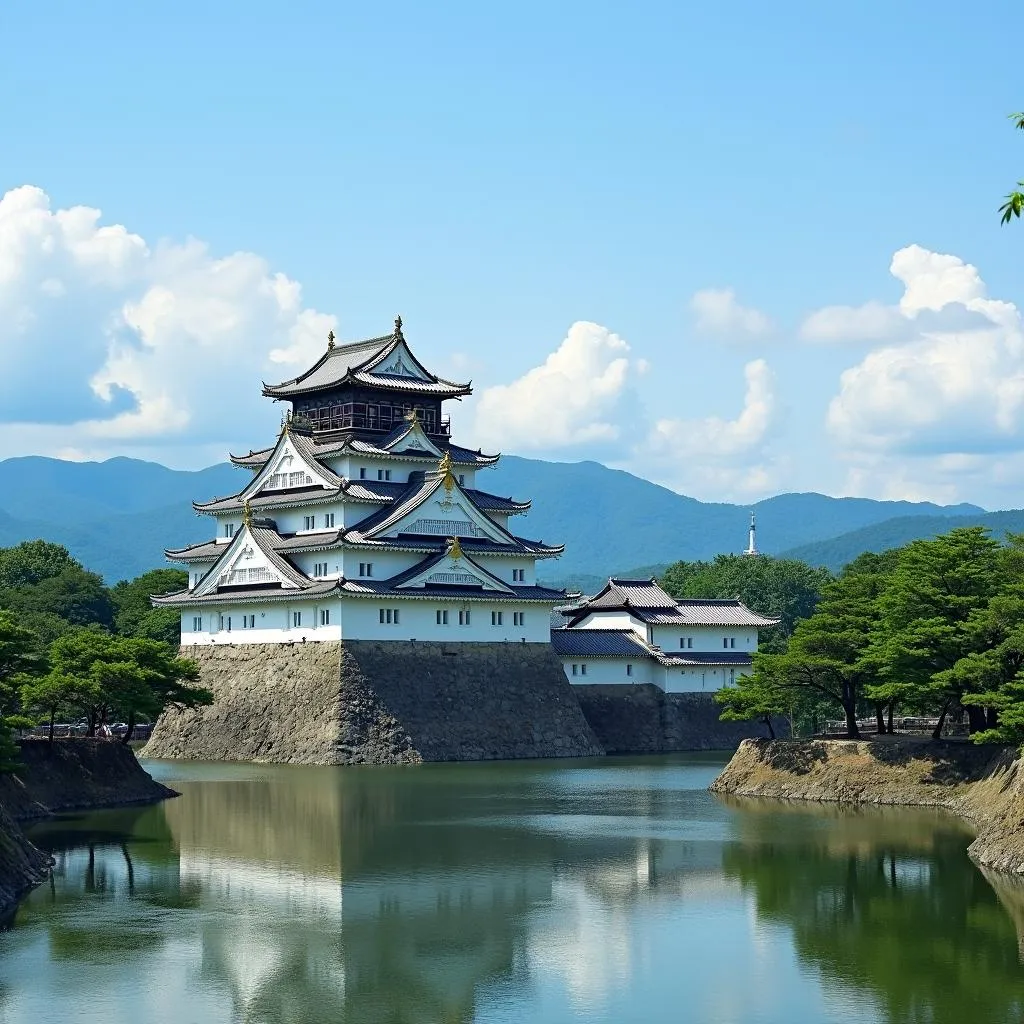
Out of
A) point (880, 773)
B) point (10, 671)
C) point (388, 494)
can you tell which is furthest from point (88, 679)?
point (388, 494)

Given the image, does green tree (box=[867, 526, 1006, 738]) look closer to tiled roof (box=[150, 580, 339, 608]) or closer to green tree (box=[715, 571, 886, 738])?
green tree (box=[715, 571, 886, 738])

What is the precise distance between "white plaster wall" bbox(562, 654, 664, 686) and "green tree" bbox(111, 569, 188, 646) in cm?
1841

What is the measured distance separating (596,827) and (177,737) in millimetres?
26768

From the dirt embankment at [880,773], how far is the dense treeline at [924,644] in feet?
2.87

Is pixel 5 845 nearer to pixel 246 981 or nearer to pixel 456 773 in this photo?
pixel 246 981

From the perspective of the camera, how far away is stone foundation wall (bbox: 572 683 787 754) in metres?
62.9

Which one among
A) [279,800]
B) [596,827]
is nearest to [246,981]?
[596,827]

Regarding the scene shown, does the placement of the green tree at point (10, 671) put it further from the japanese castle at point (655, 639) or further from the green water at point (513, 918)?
the japanese castle at point (655, 639)

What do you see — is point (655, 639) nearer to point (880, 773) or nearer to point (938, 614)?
point (880, 773)

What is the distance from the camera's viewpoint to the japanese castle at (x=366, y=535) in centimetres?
5672

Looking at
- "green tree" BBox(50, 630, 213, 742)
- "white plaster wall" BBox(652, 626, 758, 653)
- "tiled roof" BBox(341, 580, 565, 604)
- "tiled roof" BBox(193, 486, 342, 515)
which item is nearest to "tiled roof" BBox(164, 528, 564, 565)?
"tiled roof" BBox(193, 486, 342, 515)

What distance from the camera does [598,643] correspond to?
6444 cm

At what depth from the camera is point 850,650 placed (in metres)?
42.2

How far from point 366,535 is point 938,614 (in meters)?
23.3
